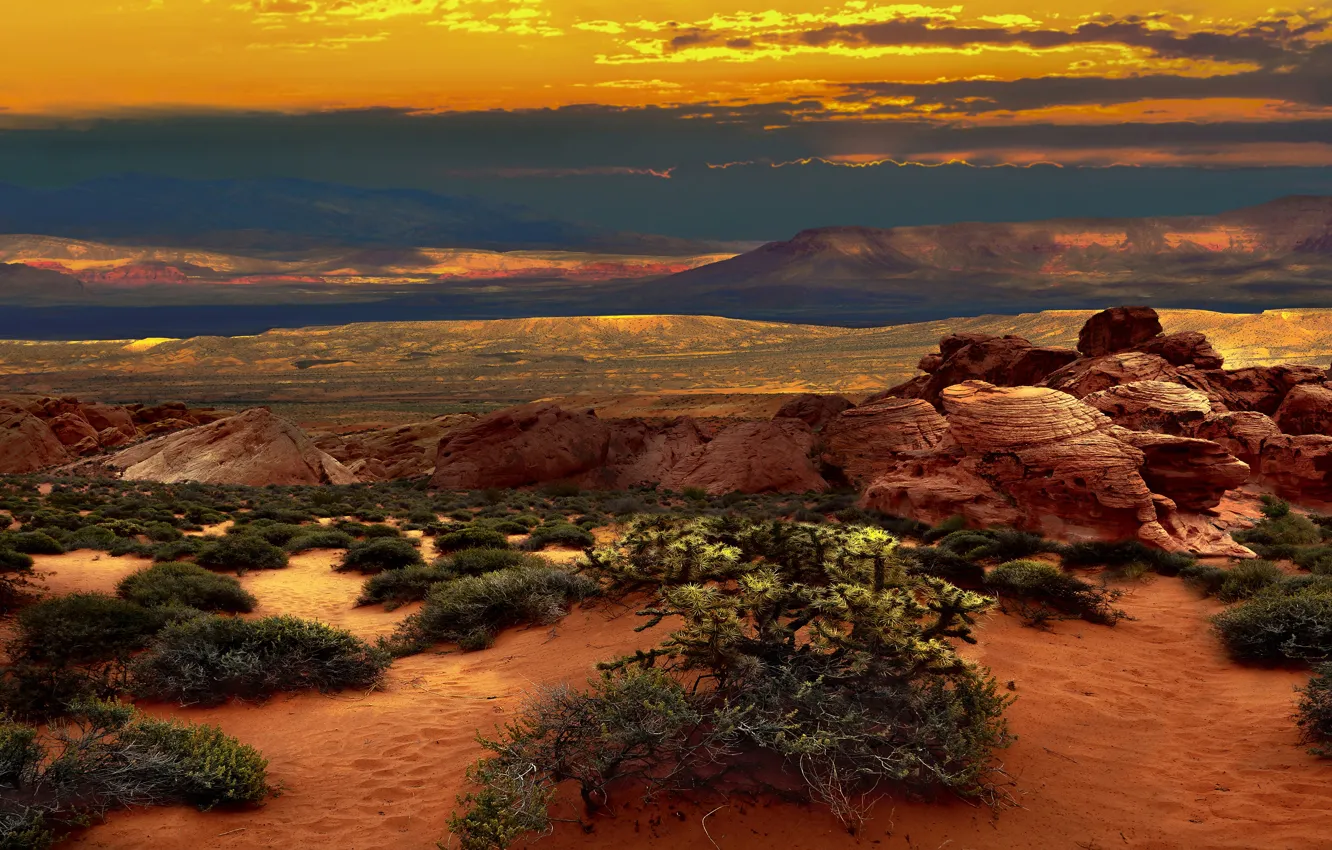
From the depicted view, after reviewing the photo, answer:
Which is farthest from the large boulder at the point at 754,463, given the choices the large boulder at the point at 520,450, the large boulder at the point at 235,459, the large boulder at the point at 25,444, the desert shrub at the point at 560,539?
the large boulder at the point at 25,444

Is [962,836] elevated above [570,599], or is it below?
above

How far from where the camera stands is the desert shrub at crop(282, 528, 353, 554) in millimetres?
23078

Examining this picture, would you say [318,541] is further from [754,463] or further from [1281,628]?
[1281,628]

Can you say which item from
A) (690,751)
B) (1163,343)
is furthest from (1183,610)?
(1163,343)

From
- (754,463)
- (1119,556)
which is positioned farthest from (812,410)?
(1119,556)

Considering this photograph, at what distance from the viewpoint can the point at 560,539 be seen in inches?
942

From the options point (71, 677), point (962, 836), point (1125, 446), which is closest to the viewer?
point (962, 836)

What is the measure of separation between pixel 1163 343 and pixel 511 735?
3124 centimetres

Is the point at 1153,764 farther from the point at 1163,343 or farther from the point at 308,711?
the point at 1163,343

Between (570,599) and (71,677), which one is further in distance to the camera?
(570,599)

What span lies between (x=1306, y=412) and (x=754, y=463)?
17465 mm

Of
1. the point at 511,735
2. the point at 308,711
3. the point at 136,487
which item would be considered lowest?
the point at 136,487

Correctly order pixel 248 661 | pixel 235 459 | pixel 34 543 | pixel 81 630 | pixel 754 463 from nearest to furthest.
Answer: pixel 248 661
pixel 81 630
pixel 34 543
pixel 754 463
pixel 235 459

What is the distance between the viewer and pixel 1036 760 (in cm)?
1012
